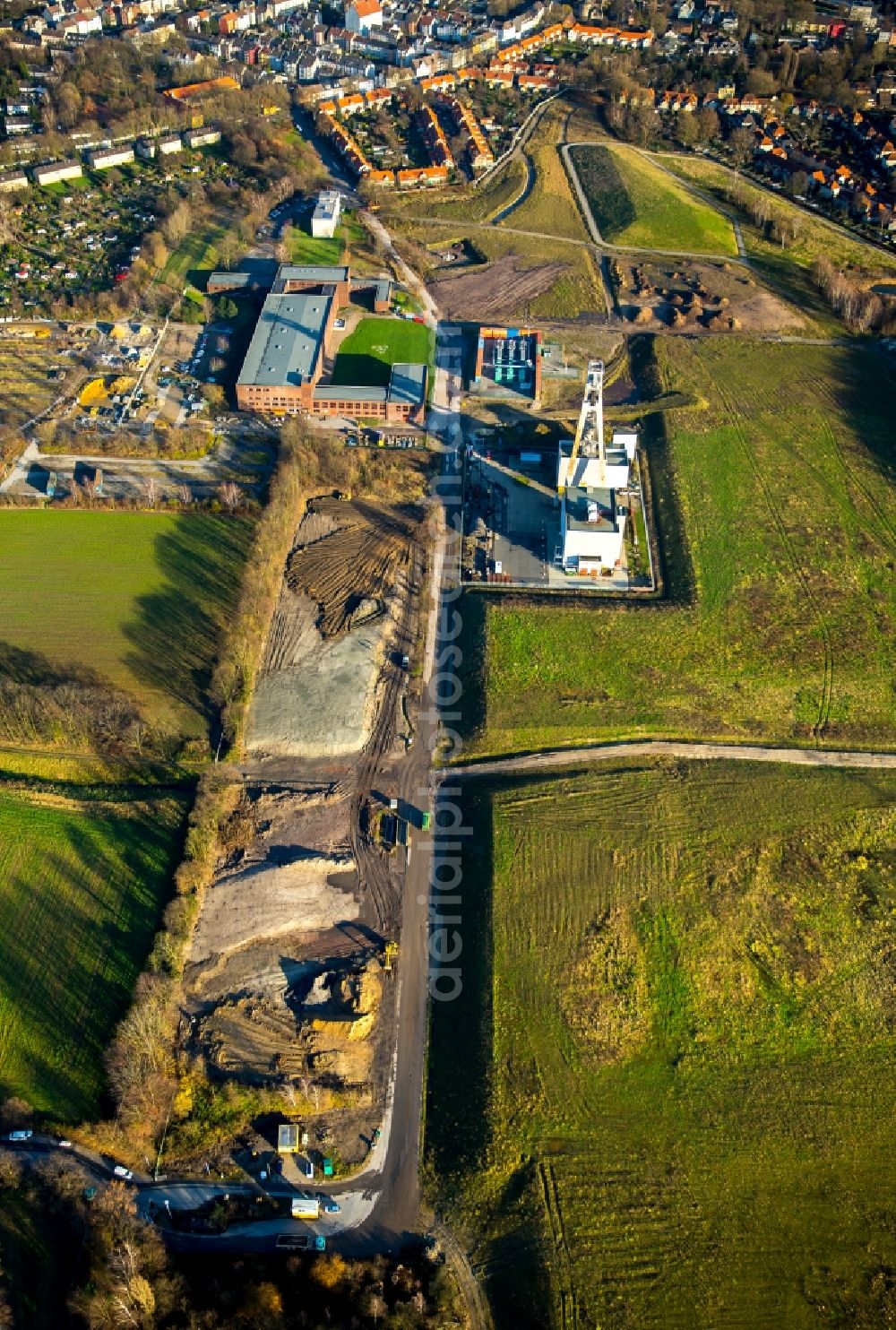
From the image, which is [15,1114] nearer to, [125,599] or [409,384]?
[125,599]

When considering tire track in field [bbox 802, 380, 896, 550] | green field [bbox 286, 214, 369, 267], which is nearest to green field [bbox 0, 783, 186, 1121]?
tire track in field [bbox 802, 380, 896, 550]

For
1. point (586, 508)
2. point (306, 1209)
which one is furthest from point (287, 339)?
point (306, 1209)

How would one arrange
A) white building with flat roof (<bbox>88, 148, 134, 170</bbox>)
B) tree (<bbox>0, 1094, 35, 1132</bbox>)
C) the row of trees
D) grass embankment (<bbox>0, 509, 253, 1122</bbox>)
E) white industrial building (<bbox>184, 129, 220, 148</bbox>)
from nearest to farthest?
tree (<bbox>0, 1094, 35, 1132</bbox>) < grass embankment (<bbox>0, 509, 253, 1122</bbox>) < the row of trees < white building with flat roof (<bbox>88, 148, 134, 170</bbox>) < white industrial building (<bbox>184, 129, 220, 148</bbox>)

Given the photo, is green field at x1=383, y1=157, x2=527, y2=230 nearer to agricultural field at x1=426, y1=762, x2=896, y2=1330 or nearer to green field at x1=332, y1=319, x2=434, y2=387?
green field at x1=332, y1=319, x2=434, y2=387

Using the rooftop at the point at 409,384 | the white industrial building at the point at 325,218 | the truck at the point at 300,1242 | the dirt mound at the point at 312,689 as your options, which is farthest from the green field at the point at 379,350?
the truck at the point at 300,1242

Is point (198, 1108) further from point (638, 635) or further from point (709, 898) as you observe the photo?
point (638, 635)

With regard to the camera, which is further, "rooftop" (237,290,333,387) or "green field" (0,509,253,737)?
"rooftop" (237,290,333,387)
